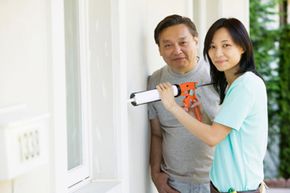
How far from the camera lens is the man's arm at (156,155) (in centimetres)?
308

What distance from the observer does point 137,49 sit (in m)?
2.92

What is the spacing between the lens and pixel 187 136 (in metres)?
3.03

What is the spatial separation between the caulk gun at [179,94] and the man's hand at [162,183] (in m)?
0.37

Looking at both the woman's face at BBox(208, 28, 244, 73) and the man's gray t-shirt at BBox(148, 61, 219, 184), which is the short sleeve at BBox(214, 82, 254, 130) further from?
the man's gray t-shirt at BBox(148, 61, 219, 184)

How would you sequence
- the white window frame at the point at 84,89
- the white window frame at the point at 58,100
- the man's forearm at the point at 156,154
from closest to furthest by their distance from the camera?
the white window frame at the point at 58,100 → the white window frame at the point at 84,89 → the man's forearm at the point at 156,154

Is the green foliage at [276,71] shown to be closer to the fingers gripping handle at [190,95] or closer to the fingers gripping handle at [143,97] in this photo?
the fingers gripping handle at [190,95]

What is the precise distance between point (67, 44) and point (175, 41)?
2.51 ft

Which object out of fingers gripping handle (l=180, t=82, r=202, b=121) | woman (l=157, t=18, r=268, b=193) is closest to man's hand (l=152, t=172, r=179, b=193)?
fingers gripping handle (l=180, t=82, r=202, b=121)

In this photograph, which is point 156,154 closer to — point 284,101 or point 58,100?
point 58,100

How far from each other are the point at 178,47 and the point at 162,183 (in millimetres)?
684

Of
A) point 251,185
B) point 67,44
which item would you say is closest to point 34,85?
point 67,44

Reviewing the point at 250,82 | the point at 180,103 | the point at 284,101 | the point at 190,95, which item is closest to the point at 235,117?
the point at 250,82

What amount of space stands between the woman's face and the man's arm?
2.21 ft

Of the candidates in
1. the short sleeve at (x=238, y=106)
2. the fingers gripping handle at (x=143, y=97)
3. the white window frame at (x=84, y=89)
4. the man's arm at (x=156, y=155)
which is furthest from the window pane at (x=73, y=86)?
Result: the man's arm at (x=156, y=155)
